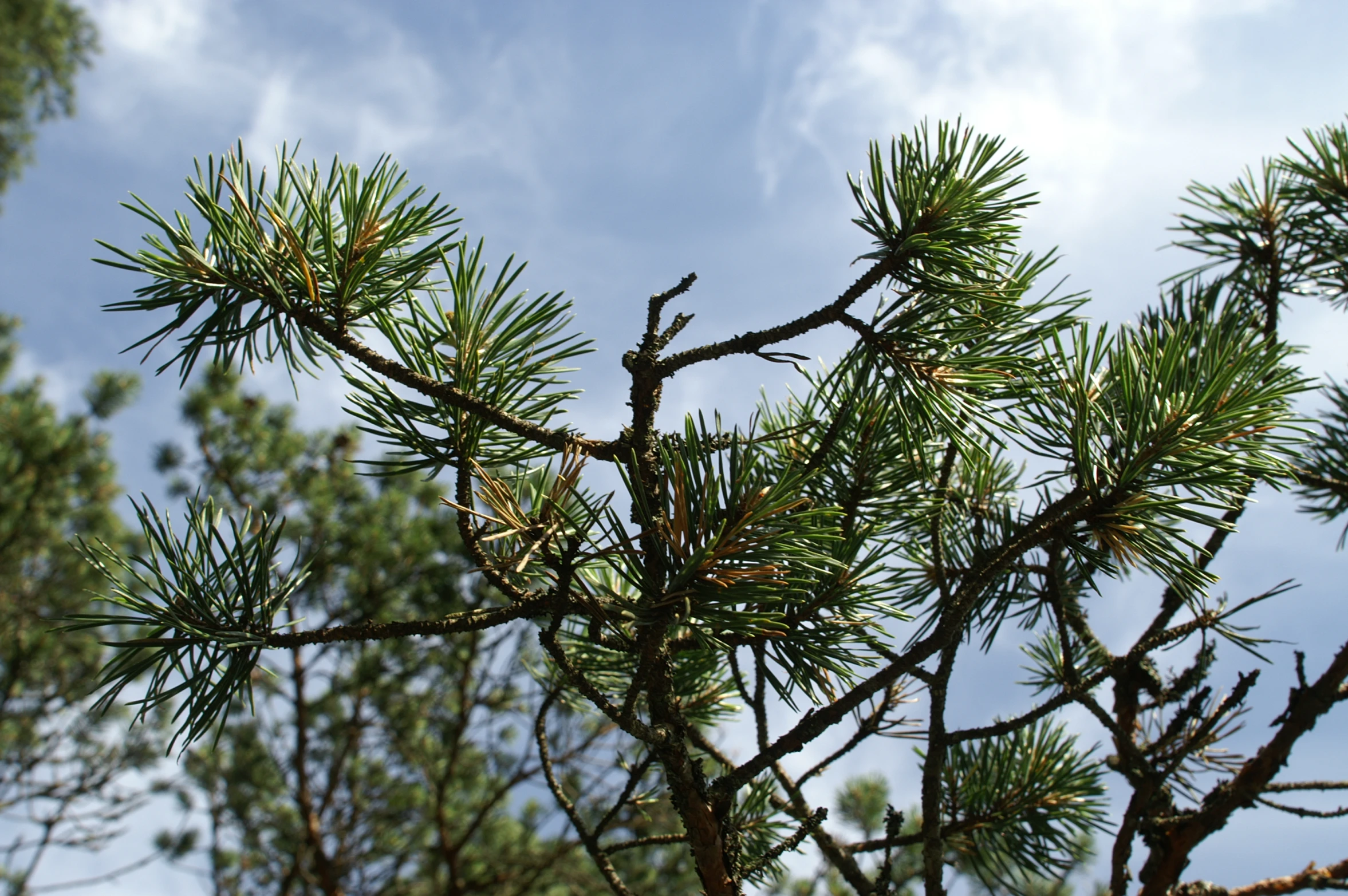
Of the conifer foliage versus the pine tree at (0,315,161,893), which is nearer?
the conifer foliage

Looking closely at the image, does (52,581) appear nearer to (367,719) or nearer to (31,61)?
(367,719)

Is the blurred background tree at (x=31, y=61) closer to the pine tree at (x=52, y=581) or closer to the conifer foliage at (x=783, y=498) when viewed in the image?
the pine tree at (x=52, y=581)

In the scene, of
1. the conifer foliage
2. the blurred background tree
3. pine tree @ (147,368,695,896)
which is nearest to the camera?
the conifer foliage

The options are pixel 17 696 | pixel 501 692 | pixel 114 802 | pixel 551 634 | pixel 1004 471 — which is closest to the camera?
pixel 551 634

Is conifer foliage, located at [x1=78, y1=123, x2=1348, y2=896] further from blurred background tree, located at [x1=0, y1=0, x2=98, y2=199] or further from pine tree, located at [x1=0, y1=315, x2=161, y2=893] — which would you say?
blurred background tree, located at [x1=0, y1=0, x2=98, y2=199]

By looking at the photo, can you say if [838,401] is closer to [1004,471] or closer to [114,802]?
[1004,471]

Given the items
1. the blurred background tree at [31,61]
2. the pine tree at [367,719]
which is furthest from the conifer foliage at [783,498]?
the blurred background tree at [31,61]

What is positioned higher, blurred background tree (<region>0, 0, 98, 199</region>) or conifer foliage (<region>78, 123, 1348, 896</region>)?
blurred background tree (<region>0, 0, 98, 199</region>)

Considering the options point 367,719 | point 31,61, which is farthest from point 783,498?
point 31,61

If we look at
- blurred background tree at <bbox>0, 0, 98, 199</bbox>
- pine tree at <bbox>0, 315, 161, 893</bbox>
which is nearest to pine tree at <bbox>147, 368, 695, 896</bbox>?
pine tree at <bbox>0, 315, 161, 893</bbox>

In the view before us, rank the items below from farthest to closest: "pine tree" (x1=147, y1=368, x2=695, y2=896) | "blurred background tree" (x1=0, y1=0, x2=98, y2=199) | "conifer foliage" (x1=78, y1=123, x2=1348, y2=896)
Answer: "blurred background tree" (x1=0, y1=0, x2=98, y2=199) → "pine tree" (x1=147, y1=368, x2=695, y2=896) → "conifer foliage" (x1=78, y1=123, x2=1348, y2=896)

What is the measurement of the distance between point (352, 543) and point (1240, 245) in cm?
373

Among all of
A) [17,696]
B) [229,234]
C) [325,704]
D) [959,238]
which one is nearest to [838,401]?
[959,238]

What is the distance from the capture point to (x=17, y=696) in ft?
15.0
